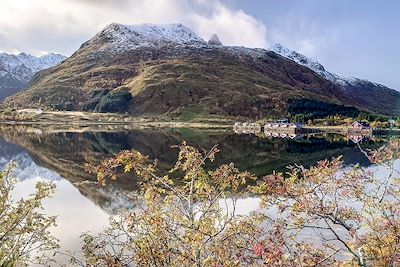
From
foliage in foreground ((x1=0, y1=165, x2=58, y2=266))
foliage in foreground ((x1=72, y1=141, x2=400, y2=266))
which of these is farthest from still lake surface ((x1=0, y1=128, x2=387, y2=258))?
foliage in foreground ((x1=72, y1=141, x2=400, y2=266))

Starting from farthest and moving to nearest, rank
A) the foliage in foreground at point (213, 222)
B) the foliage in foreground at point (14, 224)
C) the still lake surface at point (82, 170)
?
the still lake surface at point (82, 170) < the foliage in foreground at point (14, 224) < the foliage in foreground at point (213, 222)

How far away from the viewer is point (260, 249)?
1245cm

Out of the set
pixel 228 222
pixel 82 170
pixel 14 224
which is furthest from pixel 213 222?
pixel 82 170

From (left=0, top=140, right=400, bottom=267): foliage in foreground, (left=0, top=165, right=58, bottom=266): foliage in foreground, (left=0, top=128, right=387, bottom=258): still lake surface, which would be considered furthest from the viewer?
(left=0, top=128, right=387, bottom=258): still lake surface

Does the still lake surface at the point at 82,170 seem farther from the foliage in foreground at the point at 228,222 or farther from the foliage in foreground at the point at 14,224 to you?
the foliage in foreground at the point at 228,222

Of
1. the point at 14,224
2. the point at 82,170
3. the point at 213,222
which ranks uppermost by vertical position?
the point at 82,170

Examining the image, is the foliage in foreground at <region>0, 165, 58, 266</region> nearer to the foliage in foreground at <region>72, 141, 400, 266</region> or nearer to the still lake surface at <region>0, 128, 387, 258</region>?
the still lake surface at <region>0, 128, 387, 258</region>

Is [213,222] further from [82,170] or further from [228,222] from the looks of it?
[82,170]

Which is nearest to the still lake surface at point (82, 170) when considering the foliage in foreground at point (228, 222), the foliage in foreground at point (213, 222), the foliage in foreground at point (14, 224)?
the foliage in foreground at point (14, 224)

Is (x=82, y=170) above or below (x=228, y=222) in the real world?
above

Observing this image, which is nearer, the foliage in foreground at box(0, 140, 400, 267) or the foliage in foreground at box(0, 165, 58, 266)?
the foliage in foreground at box(0, 140, 400, 267)

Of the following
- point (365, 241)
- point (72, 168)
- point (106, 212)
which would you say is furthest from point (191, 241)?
point (72, 168)

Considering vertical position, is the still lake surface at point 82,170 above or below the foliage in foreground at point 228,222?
above

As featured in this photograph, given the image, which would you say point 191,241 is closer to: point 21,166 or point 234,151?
point 21,166
